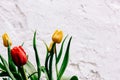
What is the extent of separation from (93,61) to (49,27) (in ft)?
1.02

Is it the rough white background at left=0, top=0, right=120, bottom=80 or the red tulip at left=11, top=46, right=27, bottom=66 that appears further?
the rough white background at left=0, top=0, right=120, bottom=80

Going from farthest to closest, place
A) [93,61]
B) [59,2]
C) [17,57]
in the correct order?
[59,2] → [93,61] → [17,57]

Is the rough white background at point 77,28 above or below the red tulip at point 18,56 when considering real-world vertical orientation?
below

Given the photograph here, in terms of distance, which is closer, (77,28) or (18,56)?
(18,56)

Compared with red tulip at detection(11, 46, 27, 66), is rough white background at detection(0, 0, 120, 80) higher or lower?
lower

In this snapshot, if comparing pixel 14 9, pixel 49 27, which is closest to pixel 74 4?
pixel 49 27

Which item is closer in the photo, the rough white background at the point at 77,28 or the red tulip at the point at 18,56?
the red tulip at the point at 18,56

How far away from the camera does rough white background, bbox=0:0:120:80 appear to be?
202 centimetres

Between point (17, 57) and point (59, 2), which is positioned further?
point (59, 2)

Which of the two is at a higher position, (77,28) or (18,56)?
(18,56)

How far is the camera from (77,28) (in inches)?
83.7

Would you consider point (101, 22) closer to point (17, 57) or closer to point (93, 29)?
point (93, 29)

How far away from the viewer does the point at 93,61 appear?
2.05 meters

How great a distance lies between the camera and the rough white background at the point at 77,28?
2.02 metres
